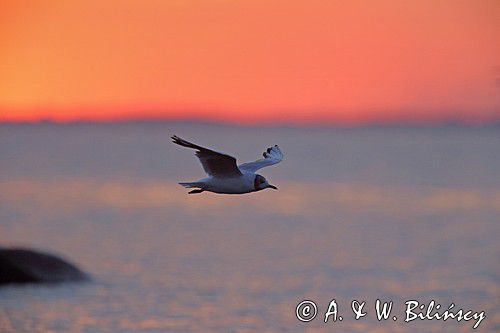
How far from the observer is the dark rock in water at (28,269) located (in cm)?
2847

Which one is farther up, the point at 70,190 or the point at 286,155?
the point at 286,155

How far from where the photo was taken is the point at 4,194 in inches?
2196

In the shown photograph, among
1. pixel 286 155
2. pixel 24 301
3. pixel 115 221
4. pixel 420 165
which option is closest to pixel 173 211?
pixel 115 221

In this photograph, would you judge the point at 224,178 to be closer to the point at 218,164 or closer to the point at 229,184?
the point at 229,184

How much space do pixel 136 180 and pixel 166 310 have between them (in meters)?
42.3

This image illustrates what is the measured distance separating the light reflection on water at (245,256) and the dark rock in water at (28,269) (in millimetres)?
459

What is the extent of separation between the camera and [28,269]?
2872 centimetres

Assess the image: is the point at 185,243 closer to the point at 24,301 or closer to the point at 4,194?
the point at 24,301

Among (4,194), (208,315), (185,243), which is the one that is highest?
(4,194)
